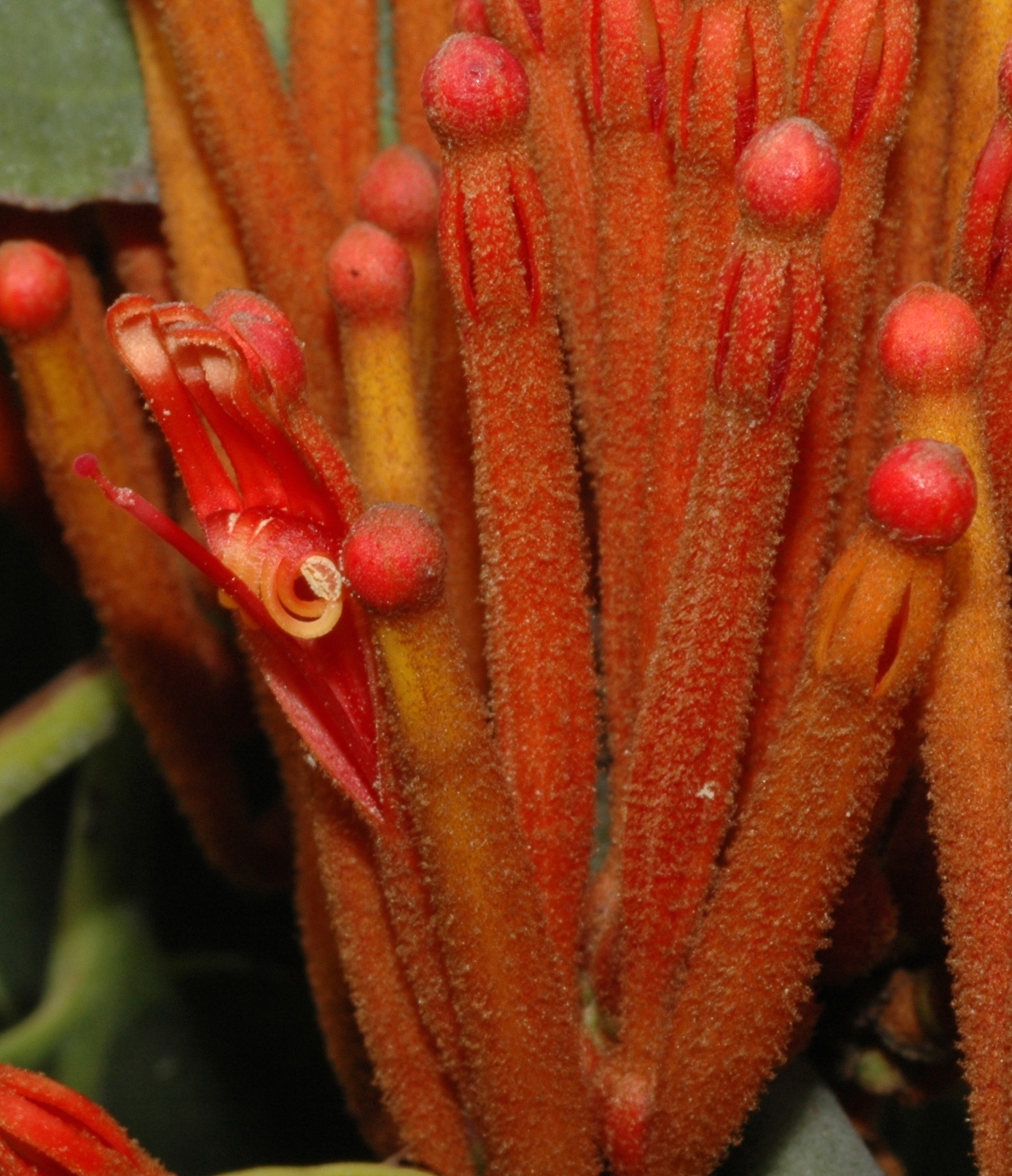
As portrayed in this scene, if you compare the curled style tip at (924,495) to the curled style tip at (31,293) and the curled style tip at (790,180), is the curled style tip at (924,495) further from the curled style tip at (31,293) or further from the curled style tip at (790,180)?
the curled style tip at (31,293)

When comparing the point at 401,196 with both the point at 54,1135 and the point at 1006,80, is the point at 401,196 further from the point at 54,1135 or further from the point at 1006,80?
the point at 54,1135

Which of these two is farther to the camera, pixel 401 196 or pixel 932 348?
pixel 401 196

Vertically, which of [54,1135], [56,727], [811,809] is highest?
[811,809]

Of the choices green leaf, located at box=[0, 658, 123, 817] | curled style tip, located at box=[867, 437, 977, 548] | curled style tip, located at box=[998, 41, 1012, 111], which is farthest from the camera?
green leaf, located at box=[0, 658, 123, 817]

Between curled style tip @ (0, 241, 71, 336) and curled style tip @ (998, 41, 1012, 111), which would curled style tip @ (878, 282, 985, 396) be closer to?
curled style tip @ (998, 41, 1012, 111)

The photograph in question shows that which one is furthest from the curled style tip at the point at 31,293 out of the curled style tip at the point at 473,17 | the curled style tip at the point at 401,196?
the curled style tip at the point at 473,17

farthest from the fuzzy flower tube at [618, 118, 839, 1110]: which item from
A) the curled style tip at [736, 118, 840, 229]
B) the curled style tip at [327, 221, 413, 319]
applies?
the curled style tip at [327, 221, 413, 319]

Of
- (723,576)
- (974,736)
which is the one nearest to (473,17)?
(723,576)
